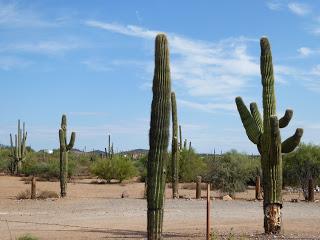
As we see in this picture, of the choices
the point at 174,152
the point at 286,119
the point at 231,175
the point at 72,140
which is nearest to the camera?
the point at 286,119

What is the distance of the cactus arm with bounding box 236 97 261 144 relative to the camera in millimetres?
16688

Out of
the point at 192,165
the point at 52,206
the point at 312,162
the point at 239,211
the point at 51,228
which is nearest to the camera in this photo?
the point at 51,228

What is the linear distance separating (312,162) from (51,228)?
2060 centimetres

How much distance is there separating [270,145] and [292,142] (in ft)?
2.06

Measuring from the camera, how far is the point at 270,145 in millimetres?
15938

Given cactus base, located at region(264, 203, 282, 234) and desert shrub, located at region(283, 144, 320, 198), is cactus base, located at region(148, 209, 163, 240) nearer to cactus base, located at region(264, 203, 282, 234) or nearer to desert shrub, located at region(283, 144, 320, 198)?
cactus base, located at region(264, 203, 282, 234)

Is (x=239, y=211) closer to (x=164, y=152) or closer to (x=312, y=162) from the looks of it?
(x=312, y=162)

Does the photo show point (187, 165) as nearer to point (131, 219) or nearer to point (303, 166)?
point (303, 166)

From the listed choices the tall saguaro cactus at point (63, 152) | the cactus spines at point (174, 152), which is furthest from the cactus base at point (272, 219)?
the tall saguaro cactus at point (63, 152)

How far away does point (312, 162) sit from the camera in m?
34.5

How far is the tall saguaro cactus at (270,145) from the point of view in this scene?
1583cm

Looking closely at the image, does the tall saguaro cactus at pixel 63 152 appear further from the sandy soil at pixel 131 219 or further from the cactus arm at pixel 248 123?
the cactus arm at pixel 248 123

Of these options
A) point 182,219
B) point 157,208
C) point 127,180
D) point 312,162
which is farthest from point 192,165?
point 157,208

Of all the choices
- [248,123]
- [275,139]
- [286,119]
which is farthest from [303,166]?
[275,139]
